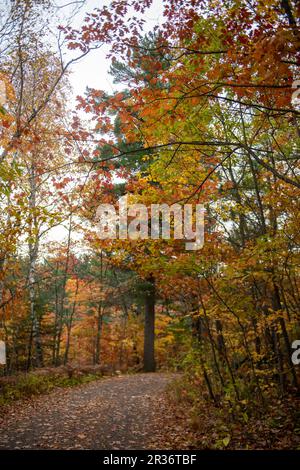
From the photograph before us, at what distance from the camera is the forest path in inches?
229

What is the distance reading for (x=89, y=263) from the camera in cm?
2380

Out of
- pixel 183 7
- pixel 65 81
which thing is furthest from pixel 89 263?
pixel 183 7

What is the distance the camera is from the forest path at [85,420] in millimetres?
5805

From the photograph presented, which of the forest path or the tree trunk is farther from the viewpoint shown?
the tree trunk

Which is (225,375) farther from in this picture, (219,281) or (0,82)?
(0,82)
